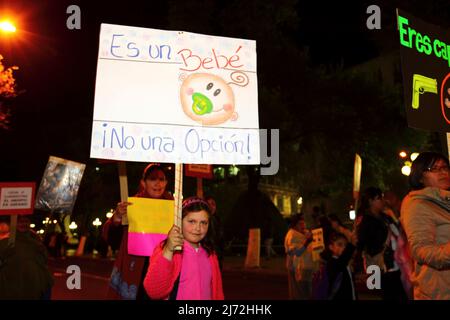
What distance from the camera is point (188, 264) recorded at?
3.52 metres

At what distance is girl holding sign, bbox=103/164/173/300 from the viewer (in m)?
4.25

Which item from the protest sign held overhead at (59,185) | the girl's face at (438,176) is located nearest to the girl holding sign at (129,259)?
the girl's face at (438,176)

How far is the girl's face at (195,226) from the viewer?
363 centimetres

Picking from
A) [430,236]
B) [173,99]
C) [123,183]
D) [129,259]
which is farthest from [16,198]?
[430,236]

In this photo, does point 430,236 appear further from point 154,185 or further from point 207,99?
point 154,185

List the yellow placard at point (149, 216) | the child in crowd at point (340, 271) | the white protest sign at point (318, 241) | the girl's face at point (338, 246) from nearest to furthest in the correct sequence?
1. the yellow placard at point (149, 216)
2. the child in crowd at point (340, 271)
3. the girl's face at point (338, 246)
4. the white protest sign at point (318, 241)

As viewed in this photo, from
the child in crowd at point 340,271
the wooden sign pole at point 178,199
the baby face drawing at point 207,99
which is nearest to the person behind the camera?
the wooden sign pole at point 178,199

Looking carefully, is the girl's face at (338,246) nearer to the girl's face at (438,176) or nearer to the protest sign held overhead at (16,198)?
the girl's face at (438,176)

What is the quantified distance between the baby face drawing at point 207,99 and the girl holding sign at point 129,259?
0.90 m

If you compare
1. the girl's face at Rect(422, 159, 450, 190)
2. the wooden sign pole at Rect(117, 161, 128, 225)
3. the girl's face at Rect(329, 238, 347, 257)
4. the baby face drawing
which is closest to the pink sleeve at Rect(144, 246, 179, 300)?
the baby face drawing

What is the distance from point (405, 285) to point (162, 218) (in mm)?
2849

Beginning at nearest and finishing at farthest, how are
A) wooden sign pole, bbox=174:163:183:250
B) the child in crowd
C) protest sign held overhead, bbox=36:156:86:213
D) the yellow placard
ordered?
wooden sign pole, bbox=174:163:183:250, the yellow placard, the child in crowd, protest sign held overhead, bbox=36:156:86:213

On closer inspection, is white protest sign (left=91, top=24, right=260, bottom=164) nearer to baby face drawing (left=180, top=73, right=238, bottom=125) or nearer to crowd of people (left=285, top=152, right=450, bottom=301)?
baby face drawing (left=180, top=73, right=238, bottom=125)
